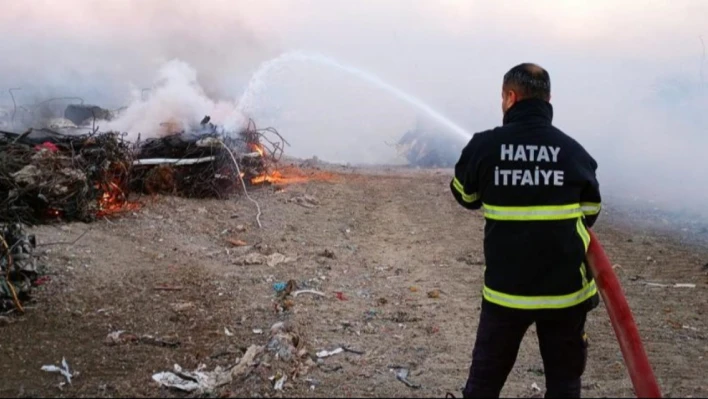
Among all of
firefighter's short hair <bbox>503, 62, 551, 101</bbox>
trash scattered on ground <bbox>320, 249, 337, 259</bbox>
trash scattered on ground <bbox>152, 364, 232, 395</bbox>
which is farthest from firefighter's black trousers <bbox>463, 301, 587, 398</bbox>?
trash scattered on ground <bbox>320, 249, 337, 259</bbox>

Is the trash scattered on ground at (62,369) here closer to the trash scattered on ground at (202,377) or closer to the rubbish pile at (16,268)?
the trash scattered on ground at (202,377)

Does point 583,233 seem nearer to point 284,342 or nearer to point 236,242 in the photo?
point 284,342

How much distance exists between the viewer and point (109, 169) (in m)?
8.31

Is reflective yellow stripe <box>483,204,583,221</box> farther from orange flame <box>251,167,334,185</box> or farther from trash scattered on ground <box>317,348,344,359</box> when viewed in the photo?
orange flame <box>251,167,334,185</box>

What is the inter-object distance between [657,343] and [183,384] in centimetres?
370

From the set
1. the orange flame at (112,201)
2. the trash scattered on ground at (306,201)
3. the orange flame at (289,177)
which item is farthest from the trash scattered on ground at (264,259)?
the orange flame at (289,177)

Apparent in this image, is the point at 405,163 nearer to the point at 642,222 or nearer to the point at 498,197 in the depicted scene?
the point at 642,222

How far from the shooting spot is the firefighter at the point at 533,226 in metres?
2.86

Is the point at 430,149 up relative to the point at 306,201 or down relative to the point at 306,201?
up

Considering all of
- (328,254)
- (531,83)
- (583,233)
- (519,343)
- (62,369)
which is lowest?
(62,369)

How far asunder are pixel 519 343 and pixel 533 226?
64cm

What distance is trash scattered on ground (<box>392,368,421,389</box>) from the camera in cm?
397

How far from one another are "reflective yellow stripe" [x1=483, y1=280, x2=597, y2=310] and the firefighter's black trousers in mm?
36

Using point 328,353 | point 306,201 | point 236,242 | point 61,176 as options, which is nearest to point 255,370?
point 328,353
